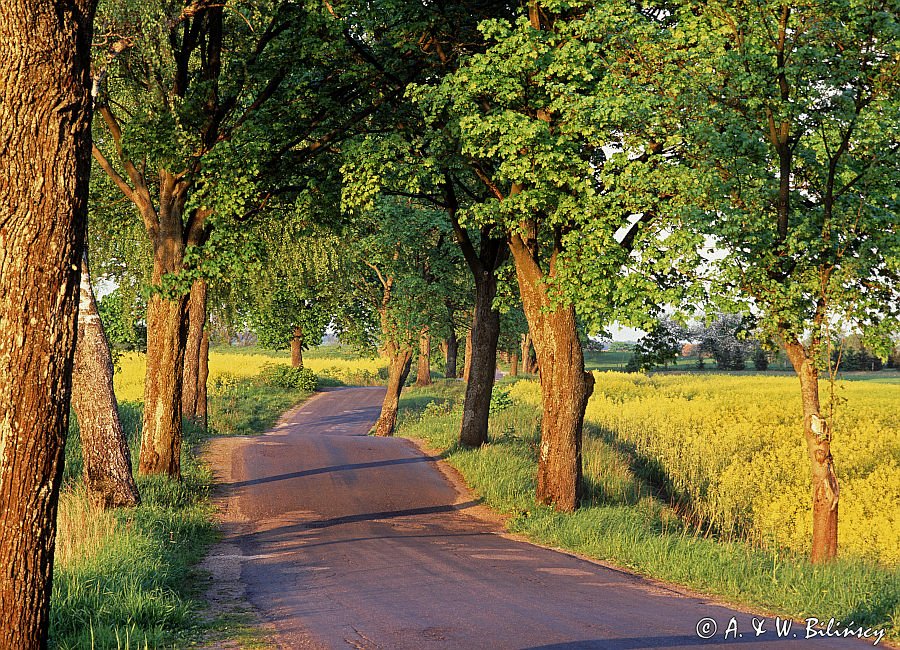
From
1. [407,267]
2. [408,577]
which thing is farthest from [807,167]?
[407,267]

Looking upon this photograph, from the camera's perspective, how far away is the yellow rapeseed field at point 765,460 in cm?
1734

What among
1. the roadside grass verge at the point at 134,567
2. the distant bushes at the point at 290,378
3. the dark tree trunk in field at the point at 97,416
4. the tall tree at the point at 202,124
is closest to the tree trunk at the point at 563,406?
the tall tree at the point at 202,124

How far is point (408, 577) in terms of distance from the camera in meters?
11.0

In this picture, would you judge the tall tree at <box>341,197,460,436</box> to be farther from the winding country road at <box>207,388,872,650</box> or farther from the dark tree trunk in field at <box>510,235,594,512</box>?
the dark tree trunk in field at <box>510,235,594,512</box>

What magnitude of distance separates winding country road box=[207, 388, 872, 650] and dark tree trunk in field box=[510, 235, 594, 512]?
1455 millimetres

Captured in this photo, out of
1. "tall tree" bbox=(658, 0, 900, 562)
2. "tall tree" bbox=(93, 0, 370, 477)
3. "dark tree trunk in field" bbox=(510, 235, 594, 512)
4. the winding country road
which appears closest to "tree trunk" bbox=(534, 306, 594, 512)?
"dark tree trunk in field" bbox=(510, 235, 594, 512)

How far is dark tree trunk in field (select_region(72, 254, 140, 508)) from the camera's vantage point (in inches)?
552

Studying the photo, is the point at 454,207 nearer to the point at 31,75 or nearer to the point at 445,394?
the point at 31,75

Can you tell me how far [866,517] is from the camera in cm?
1858

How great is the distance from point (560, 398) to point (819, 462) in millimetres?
5101

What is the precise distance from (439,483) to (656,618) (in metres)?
11.4

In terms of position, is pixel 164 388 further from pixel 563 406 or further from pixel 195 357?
pixel 195 357

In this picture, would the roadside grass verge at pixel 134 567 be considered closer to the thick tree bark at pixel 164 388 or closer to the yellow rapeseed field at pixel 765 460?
the thick tree bark at pixel 164 388

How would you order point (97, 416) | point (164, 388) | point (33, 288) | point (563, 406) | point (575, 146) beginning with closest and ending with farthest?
point (33, 288), point (97, 416), point (575, 146), point (563, 406), point (164, 388)
